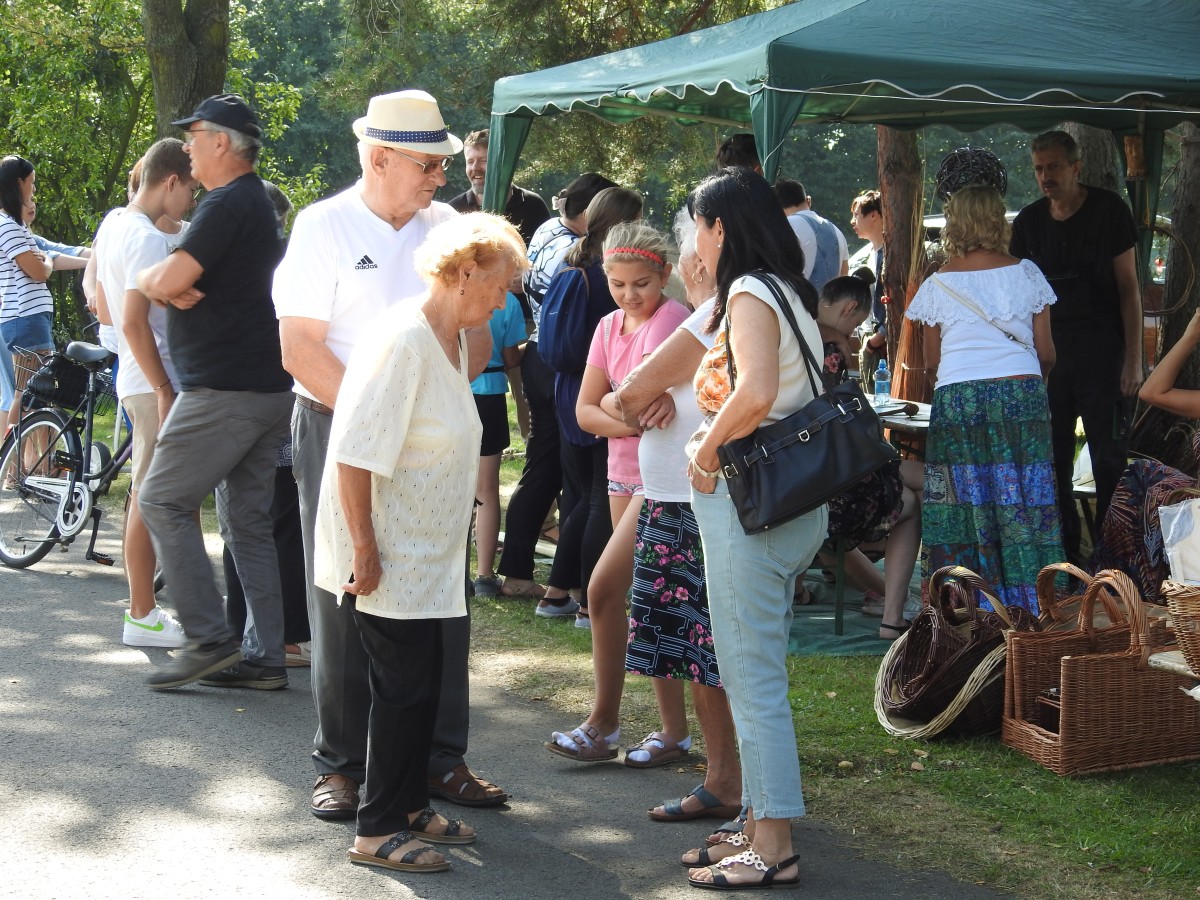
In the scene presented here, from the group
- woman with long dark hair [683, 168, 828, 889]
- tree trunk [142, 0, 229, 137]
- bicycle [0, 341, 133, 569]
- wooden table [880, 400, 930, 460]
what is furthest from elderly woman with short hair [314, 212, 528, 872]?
tree trunk [142, 0, 229, 137]

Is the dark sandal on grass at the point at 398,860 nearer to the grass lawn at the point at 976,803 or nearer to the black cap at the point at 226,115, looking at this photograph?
the grass lawn at the point at 976,803

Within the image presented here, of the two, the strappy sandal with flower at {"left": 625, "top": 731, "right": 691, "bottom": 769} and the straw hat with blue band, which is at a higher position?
the straw hat with blue band

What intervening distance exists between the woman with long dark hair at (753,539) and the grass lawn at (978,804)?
505mm

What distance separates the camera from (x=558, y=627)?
250 inches

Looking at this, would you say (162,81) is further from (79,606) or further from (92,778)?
(92,778)

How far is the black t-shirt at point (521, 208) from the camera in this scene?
28.1 ft

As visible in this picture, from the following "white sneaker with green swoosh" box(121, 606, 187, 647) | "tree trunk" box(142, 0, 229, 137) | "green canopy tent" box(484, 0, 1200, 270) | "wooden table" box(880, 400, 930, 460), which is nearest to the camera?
"green canopy tent" box(484, 0, 1200, 270)

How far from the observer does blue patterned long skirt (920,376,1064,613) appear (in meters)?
5.65

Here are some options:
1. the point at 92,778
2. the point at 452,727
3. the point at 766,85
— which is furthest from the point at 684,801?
the point at 766,85

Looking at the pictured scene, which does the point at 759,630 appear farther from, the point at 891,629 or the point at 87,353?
the point at 87,353

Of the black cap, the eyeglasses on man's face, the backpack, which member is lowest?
the backpack

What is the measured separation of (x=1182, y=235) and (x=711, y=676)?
5379 millimetres

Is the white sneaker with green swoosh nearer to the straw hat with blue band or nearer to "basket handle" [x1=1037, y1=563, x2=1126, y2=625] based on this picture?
the straw hat with blue band

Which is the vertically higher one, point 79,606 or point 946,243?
→ point 946,243
